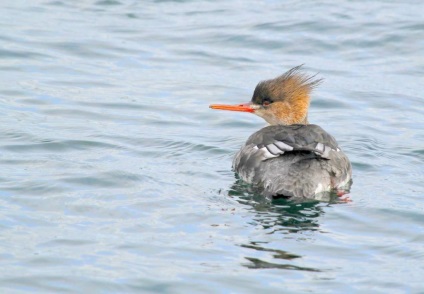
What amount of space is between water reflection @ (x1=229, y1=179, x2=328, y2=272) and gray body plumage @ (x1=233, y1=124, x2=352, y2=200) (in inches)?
4.8

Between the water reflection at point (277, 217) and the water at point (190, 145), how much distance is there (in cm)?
2

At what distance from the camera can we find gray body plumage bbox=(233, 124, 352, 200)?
29.5 ft

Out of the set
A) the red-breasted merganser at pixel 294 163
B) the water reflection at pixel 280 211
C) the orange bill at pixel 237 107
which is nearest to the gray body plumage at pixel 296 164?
the red-breasted merganser at pixel 294 163

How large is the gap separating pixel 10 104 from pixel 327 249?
19.9 ft

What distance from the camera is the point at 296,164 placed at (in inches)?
360

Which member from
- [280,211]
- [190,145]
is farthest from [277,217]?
[190,145]

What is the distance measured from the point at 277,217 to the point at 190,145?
2.71m

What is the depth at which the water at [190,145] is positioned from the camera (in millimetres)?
7055

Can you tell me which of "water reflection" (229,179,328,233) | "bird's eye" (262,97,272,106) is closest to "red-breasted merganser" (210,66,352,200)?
"water reflection" (229,179,328,233)

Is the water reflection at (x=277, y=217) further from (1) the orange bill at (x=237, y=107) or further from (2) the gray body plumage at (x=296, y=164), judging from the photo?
(1) the orange bill at (x=237, y=107)

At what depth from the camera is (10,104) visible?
12211 millimetres

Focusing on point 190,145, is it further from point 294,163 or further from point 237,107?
point 294,163

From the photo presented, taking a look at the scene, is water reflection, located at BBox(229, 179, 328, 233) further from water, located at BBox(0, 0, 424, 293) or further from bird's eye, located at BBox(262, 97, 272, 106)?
bird's eye, located at BBox(262, 97, 272, 106)

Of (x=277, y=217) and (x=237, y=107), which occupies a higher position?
(x=237, y=107)
